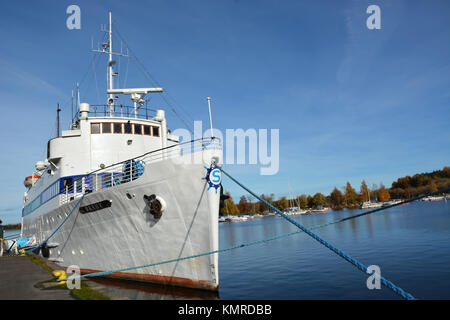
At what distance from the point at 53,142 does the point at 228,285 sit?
428 inches

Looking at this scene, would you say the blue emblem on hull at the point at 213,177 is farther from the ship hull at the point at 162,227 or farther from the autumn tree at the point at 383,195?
the autumn tree at the point at 383,195

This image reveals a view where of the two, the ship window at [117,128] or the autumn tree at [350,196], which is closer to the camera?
the ship window at [117,128]

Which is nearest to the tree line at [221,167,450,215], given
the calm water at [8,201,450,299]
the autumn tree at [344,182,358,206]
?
the autumn tree at [344,182,358,206]

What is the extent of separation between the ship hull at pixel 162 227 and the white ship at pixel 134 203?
31 millimetres

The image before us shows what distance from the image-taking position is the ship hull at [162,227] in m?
9.48

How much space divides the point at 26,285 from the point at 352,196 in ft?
417

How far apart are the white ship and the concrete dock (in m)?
1.53

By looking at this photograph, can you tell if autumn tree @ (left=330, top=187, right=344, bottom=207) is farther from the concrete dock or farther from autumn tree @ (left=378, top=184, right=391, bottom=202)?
the concrete dock

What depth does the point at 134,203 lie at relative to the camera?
10484 millimetres

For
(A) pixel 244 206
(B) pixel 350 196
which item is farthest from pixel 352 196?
(A) pixel 244 206

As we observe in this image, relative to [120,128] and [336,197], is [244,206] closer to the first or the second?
[336,197]

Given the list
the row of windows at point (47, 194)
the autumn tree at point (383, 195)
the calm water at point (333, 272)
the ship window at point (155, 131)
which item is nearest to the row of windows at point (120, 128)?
the ship window at point (155, 131)
